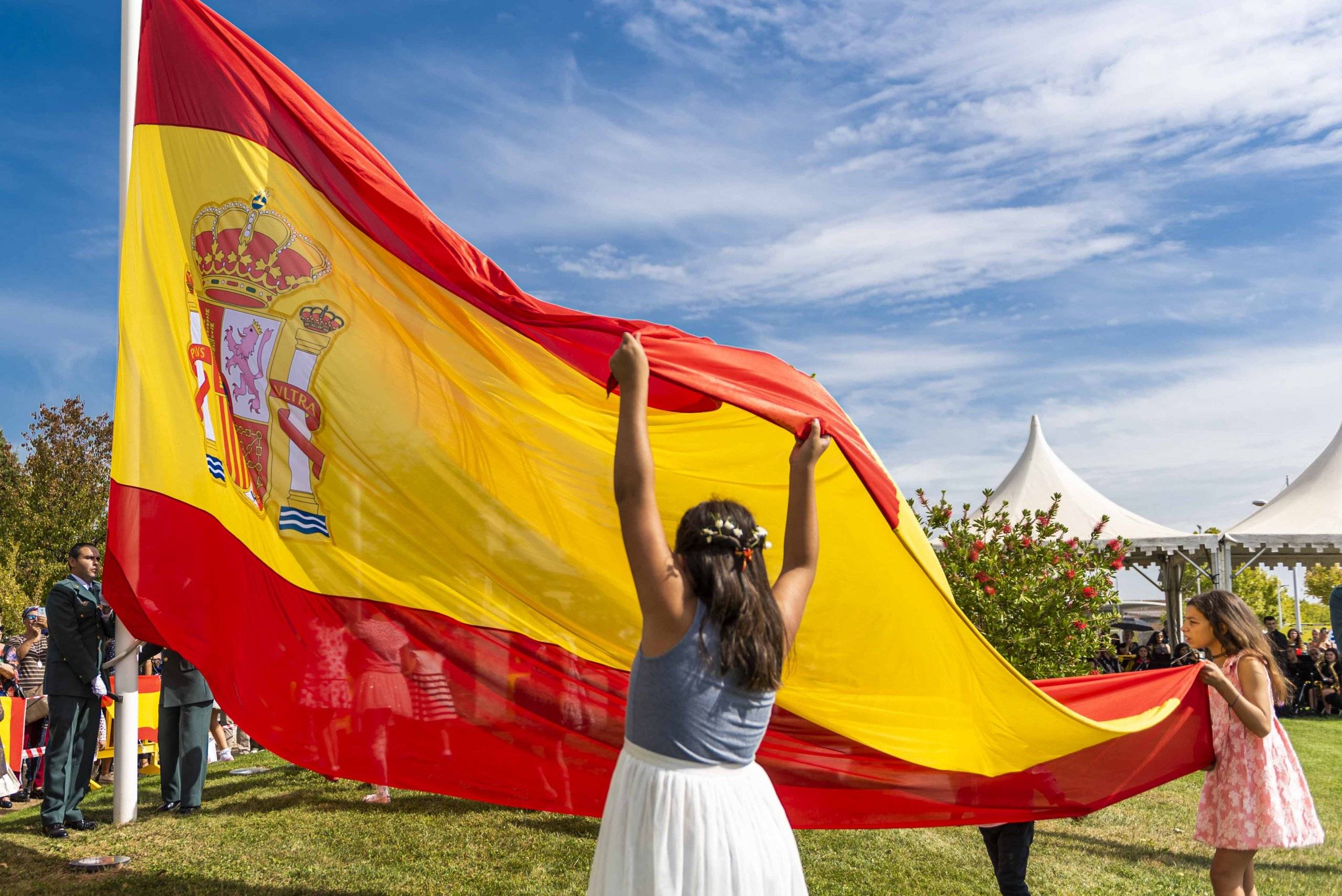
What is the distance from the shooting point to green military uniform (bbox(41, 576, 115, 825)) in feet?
24.4

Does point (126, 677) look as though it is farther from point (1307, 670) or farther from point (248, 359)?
point (1307, 670)

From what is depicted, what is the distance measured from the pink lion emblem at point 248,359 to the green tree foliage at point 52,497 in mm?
24140

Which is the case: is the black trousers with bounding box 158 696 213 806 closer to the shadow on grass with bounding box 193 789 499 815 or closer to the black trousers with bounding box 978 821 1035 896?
the shadow on grass with bounding box 193 789 499 815

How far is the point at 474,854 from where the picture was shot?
6.52 meters

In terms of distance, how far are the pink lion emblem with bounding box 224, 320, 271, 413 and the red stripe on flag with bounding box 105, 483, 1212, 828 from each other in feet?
3.32

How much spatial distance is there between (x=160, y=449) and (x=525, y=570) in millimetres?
2367

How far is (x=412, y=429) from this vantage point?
4.62 metres

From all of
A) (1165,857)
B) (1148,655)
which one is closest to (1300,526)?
(1148,655)

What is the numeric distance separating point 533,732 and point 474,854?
101 inches

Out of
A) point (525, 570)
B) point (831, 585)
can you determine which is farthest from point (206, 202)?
point (831, 585)

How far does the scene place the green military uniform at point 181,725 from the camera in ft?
26.5

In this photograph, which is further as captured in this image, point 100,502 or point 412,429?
point 100,502

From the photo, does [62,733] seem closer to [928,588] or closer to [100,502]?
[928,588]

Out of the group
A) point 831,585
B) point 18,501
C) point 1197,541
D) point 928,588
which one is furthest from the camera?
point 18,501
